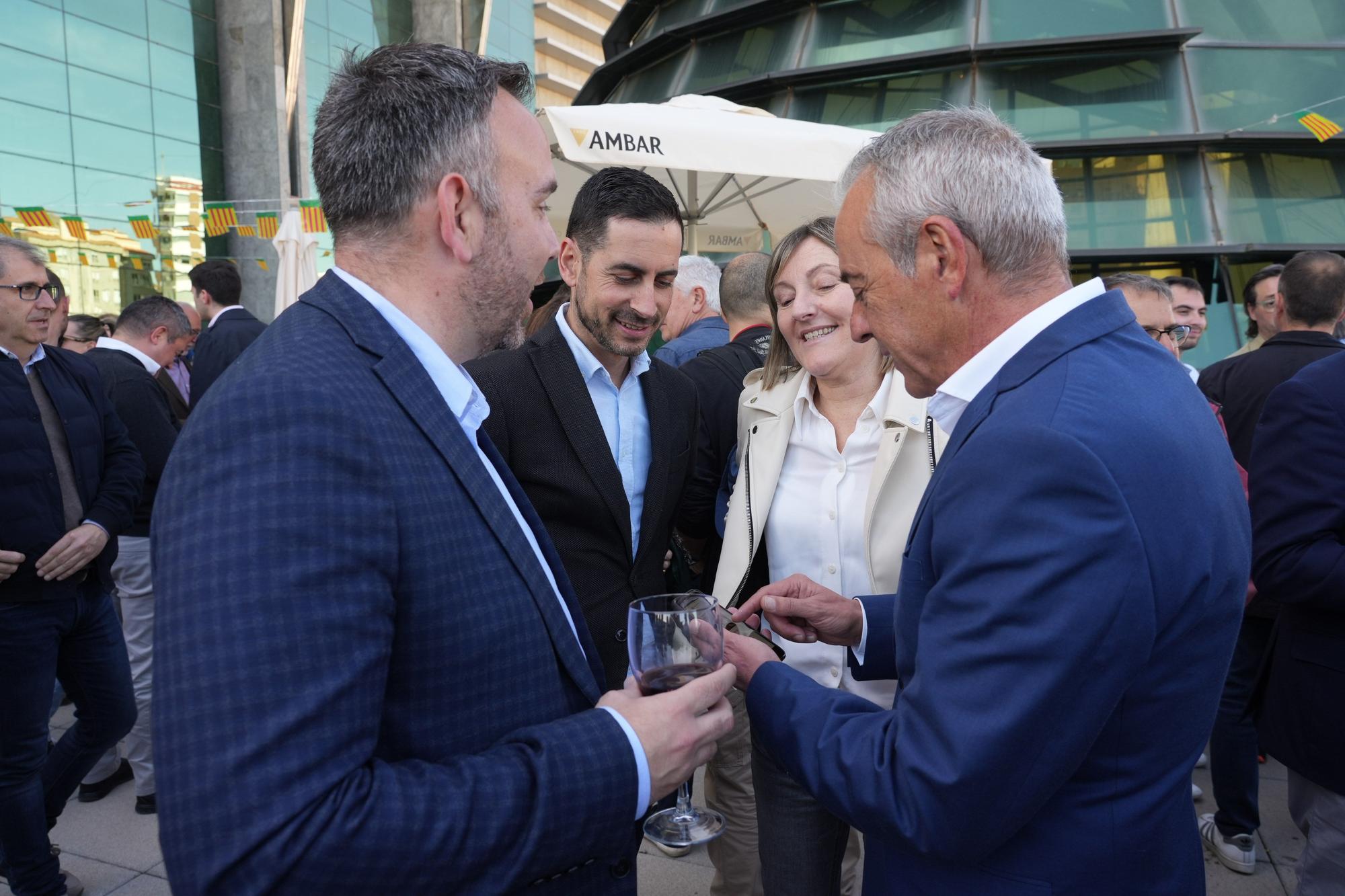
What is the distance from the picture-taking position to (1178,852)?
57.2 inches

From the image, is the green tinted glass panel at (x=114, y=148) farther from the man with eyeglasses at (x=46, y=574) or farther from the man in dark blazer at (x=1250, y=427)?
the man in dark blazer at (x=1250, y=427)

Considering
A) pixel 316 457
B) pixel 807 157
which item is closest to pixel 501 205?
pixel 316 457

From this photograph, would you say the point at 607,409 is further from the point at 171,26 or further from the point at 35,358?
the point at 171,26

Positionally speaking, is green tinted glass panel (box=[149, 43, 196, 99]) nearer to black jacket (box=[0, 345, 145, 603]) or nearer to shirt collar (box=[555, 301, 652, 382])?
black jacket (box=[0, 345, 145, 603])

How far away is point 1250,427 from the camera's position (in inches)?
175

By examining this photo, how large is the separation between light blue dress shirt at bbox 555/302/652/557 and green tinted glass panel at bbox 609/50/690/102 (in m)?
10.3

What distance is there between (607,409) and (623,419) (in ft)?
0.21

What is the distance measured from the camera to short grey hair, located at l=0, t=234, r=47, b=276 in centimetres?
362

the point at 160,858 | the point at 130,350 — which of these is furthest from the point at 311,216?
the point at 160,858

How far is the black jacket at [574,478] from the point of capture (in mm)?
2582

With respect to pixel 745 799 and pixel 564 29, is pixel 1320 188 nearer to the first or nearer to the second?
pixel 745 799

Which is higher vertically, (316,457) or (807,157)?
(807,157)

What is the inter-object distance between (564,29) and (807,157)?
67332mm

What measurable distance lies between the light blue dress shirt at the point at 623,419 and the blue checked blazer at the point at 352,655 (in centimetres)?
146
